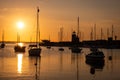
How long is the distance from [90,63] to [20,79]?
34196mm

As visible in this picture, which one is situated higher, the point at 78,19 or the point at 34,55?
the point at 78,19

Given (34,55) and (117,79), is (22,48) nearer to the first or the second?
(34,55)

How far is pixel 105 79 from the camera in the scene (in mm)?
50062

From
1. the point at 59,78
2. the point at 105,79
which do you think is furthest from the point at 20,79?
the point at 105,79

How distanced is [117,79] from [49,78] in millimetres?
10756

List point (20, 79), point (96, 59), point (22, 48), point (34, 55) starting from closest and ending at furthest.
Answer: point (20, 79) < point (96, 59) < point (34, 55) < point (22, 48)

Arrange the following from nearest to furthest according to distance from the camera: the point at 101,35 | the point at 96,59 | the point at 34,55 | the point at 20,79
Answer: the point at 20,79 < the point at 96,59 < the point at 34,55 < the point at 101,35

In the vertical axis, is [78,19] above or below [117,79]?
above

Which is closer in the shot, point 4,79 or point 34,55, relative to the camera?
point 4,79

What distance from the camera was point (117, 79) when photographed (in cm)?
4941

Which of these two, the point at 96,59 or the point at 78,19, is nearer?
the point at 96,59

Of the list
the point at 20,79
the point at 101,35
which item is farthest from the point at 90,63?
the point at 101,35

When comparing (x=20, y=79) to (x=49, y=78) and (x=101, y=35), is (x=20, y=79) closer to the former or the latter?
(x=49, y=78)

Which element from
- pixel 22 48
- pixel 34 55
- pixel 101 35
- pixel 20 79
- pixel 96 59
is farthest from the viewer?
pixel 101 35
